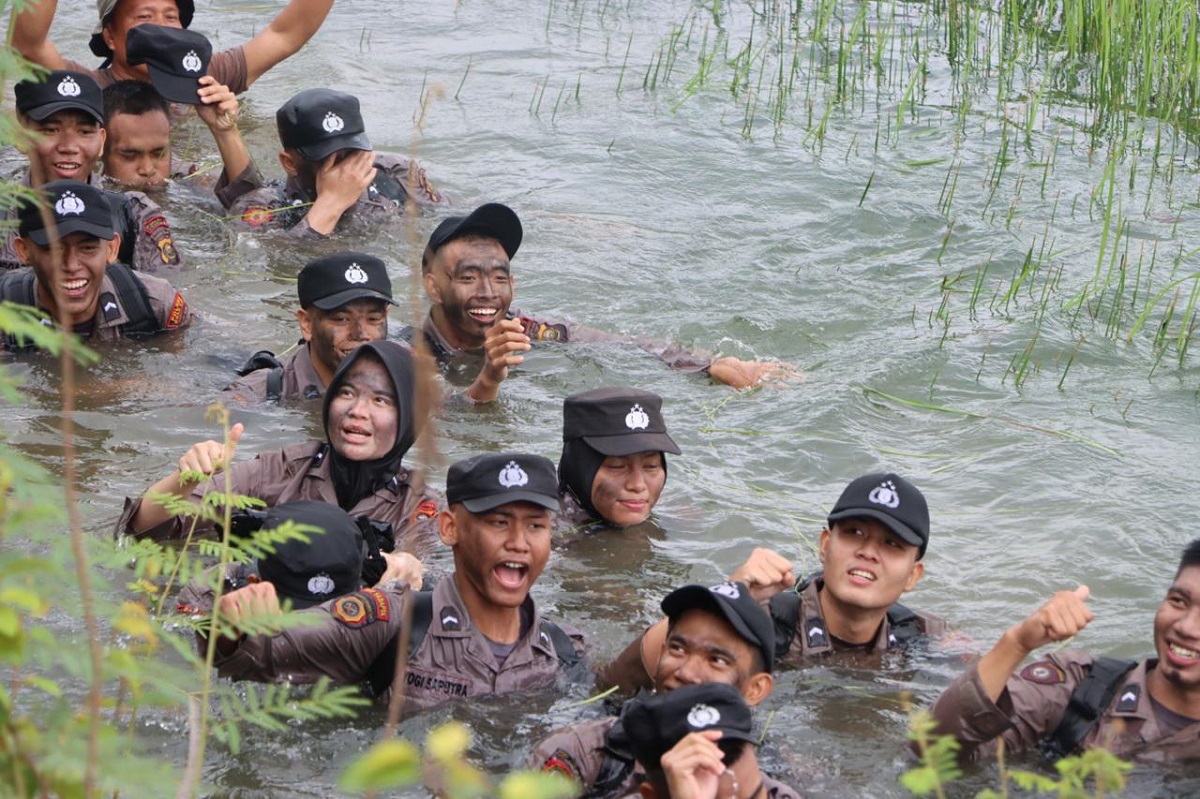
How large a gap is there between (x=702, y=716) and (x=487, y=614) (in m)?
1.56

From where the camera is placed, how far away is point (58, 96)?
10.3m

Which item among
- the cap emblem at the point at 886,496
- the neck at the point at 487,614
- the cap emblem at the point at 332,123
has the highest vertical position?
the cap emblem at the point at 332,123

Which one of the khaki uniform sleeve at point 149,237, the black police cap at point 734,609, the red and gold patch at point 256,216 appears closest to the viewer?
the black police cap at point 734,609

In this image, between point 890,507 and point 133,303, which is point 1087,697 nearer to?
point 890,507

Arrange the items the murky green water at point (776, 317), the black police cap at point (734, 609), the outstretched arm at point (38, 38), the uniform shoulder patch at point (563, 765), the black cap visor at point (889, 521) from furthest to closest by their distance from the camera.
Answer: the outstretched arm at point (38, 38)
the murky green water at point (776, 317)
the black cap visor at point (889, 521)
the black police cap at point (734, 609)
the uniform shoulder patch at point (563, 765)

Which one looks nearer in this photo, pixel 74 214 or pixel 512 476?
pixel 512 476

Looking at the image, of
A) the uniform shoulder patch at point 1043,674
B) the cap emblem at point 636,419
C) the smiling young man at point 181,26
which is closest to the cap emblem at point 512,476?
the cap emblem at point 636,419

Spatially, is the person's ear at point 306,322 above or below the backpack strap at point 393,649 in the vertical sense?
above

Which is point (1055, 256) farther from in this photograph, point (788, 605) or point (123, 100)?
point (123, 100)

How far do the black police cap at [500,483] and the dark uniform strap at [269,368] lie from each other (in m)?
2.80

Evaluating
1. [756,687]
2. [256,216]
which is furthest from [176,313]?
[756,687]

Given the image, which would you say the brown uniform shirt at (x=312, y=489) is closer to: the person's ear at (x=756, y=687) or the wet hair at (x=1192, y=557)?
the person's ear at (x=756, y=687)

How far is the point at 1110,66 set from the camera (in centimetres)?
1344

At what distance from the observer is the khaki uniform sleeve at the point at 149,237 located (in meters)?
10.6
